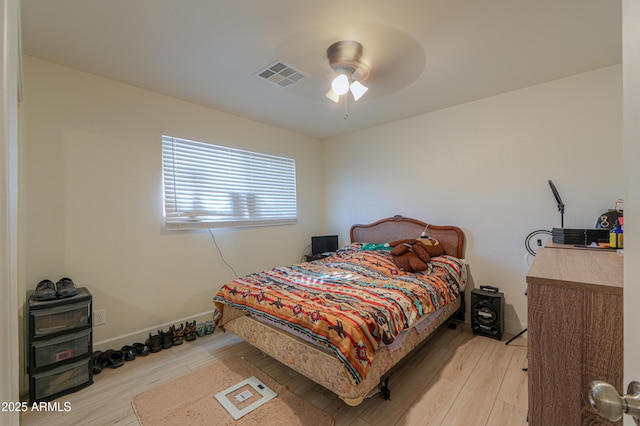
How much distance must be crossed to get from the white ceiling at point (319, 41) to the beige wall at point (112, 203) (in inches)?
9.5

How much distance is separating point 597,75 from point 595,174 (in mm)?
897

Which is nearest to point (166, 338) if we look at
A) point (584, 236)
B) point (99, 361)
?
point (99, 361)

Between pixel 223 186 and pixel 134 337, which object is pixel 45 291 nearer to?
pixel 134 337

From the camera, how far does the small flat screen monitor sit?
4105 mm

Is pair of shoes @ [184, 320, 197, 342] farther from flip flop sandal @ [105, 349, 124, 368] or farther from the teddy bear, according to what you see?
the teddy bear

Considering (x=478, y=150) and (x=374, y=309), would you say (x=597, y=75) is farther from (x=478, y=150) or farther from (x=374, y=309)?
Result: (x=374, y=309)

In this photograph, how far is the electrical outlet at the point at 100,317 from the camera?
7.88 feet

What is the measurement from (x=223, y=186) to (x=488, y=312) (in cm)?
332

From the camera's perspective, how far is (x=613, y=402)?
0.47m

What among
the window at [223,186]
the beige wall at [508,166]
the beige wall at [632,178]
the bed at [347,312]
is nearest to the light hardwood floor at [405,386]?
the bed at [347,312]

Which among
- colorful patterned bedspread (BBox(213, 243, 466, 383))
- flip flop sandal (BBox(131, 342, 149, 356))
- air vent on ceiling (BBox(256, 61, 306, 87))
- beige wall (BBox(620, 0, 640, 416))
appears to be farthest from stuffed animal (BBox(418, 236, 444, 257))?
flip flop sandal (BBox(131, 342, 149, 356))

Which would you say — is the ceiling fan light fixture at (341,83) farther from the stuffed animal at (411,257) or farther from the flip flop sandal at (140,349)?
the flip flop sandal at (140,349)

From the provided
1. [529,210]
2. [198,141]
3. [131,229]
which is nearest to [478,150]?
[529,210]

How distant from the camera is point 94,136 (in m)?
2.43
